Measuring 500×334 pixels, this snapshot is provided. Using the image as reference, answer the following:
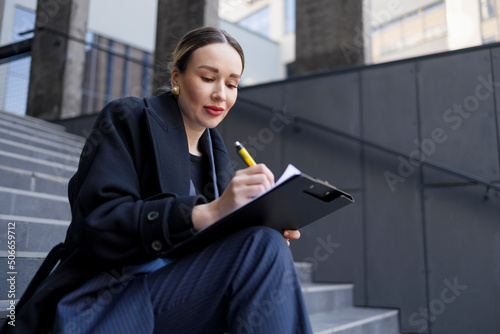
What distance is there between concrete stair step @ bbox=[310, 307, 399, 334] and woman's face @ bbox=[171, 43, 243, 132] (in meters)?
1.31

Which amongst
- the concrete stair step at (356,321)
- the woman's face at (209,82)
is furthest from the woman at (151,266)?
the concrete stair step at (356,321)

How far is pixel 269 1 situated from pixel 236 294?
17643 mm

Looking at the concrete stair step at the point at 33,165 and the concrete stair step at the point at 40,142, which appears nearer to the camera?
the concrete stair step at the point at 33,165

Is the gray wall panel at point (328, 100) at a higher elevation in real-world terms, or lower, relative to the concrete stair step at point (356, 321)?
higher

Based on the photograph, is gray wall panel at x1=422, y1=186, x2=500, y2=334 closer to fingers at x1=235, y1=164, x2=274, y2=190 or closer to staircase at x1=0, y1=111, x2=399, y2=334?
staircase at x1=0, y1=111, x2=399, y2=334

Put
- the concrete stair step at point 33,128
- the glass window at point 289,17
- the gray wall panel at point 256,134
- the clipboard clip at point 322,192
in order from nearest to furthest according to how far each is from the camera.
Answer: the clipboard clip at point 322,192 < the gray wall panel at point 256,134 < the concrete stair step at point 33,128 < the glass window at point 289,17

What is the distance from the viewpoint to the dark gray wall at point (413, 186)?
2822 mm

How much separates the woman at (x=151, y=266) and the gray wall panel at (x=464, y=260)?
88.3 inches

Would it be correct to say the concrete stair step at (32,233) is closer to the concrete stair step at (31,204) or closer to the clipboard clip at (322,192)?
the concrete stair step at (31,204)

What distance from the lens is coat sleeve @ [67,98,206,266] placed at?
956mm

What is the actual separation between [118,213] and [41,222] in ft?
4.49

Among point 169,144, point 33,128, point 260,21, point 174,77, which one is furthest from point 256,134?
point 260,21

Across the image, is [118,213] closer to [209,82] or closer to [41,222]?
[209,82]

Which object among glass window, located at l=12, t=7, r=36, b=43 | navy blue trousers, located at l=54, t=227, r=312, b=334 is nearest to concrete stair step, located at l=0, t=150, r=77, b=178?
navy blue trousers, located at l=54, t=227, r=312, b=334
